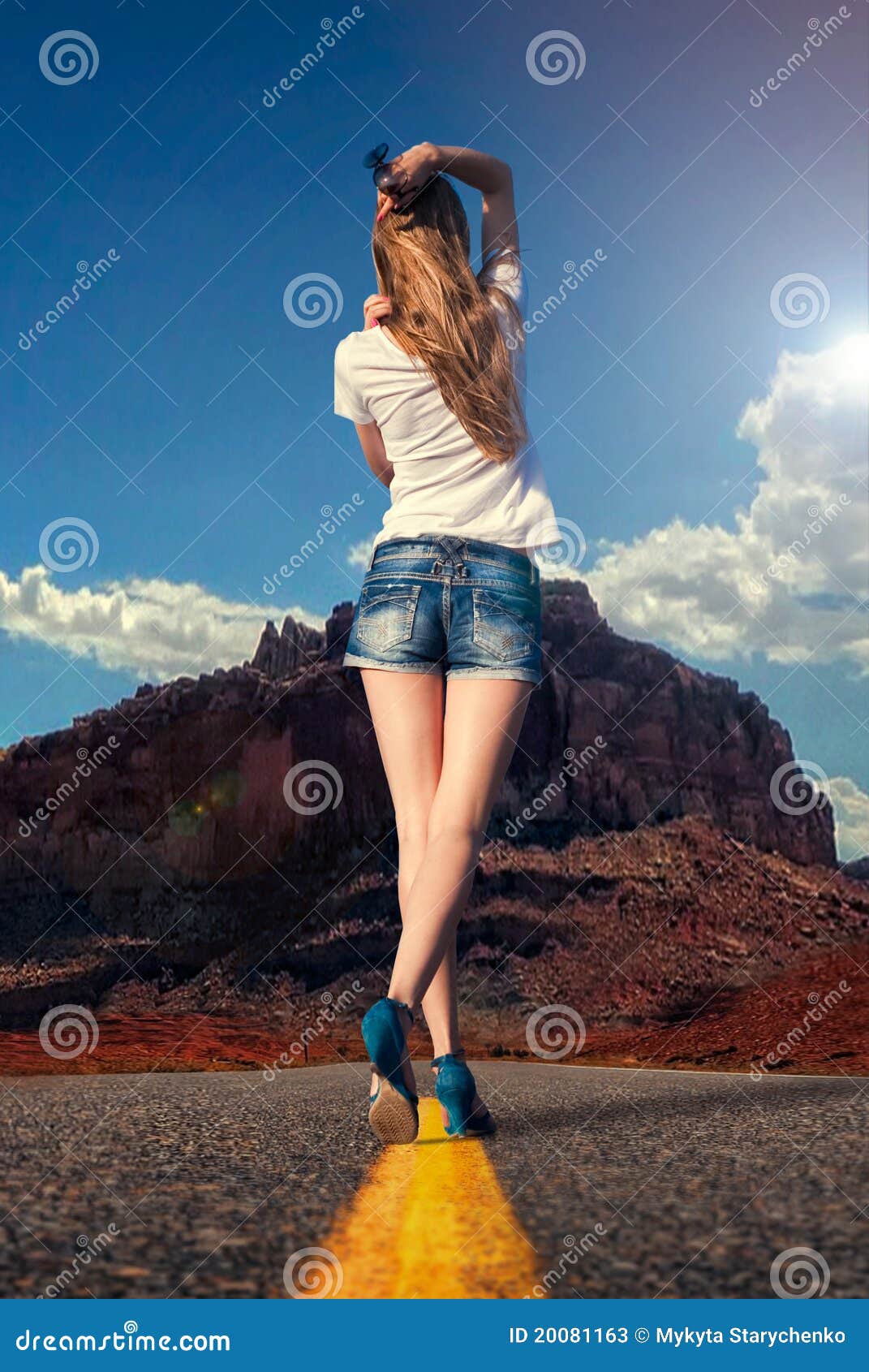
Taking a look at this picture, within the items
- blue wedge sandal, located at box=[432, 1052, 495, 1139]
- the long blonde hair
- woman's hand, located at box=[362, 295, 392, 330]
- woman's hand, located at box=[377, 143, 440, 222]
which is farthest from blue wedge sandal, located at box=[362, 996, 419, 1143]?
woman's hand, located at box=[377, 143, 440, 222]

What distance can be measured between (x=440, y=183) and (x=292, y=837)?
22.3 m

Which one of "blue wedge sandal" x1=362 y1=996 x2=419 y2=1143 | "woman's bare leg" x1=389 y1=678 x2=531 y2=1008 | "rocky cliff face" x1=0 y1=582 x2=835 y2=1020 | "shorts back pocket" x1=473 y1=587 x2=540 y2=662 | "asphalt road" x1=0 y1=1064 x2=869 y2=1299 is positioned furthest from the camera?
"rocky cliff face" x1=0 y1=582 x2=835 y2=1020

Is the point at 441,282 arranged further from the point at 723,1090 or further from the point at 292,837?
the point at 292,837

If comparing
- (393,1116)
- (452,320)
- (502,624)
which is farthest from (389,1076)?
(452,320)

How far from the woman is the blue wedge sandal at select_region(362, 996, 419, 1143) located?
6.9 inches

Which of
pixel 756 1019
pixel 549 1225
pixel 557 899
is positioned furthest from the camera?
pixel 557 899

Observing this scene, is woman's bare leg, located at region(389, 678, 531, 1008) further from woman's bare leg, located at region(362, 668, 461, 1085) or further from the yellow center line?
the yellow center line

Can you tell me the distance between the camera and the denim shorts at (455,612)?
8.71 ft

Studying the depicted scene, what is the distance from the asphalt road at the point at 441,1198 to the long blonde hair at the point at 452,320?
1771 mm

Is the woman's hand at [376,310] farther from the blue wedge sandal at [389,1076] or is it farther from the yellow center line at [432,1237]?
the yellow center line at [432,1237]

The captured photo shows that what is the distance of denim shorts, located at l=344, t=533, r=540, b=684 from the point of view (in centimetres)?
266

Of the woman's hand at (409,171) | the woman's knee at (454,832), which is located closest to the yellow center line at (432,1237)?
the woman's knee at (454,832)

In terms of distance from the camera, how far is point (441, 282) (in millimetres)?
2721

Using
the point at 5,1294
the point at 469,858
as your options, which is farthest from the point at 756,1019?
the point at 5,1294
